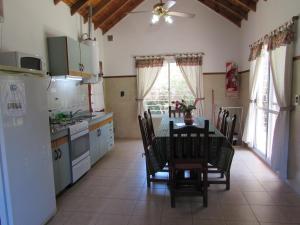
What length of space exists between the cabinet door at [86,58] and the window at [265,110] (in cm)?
331

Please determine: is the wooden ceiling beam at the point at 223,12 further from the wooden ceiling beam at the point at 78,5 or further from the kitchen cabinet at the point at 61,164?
the kitchen cabinet at the point at 61,164

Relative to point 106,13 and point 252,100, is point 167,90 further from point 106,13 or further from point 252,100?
point 106,13

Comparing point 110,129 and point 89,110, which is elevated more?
point 89,110

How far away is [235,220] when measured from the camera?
252 centimetres

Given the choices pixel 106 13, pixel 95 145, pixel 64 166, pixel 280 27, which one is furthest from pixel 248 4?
pixel 64 166

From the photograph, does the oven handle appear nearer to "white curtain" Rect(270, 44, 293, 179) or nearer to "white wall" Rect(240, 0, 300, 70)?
"white curtain" Rect(270, 44, 293, 179)

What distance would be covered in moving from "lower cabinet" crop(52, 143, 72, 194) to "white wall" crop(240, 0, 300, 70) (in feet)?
11.1

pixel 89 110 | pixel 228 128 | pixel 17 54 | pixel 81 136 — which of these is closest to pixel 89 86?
pixel 89 110

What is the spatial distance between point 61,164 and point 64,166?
89 millimetres

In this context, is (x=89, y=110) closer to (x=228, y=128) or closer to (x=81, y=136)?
(x=81, y=136)

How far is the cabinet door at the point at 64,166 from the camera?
3.10 m

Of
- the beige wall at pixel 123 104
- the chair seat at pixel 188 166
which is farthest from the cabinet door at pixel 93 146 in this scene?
the beige wall at pixel 123 104

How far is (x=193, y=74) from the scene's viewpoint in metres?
6.06

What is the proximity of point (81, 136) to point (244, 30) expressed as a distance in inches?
177
